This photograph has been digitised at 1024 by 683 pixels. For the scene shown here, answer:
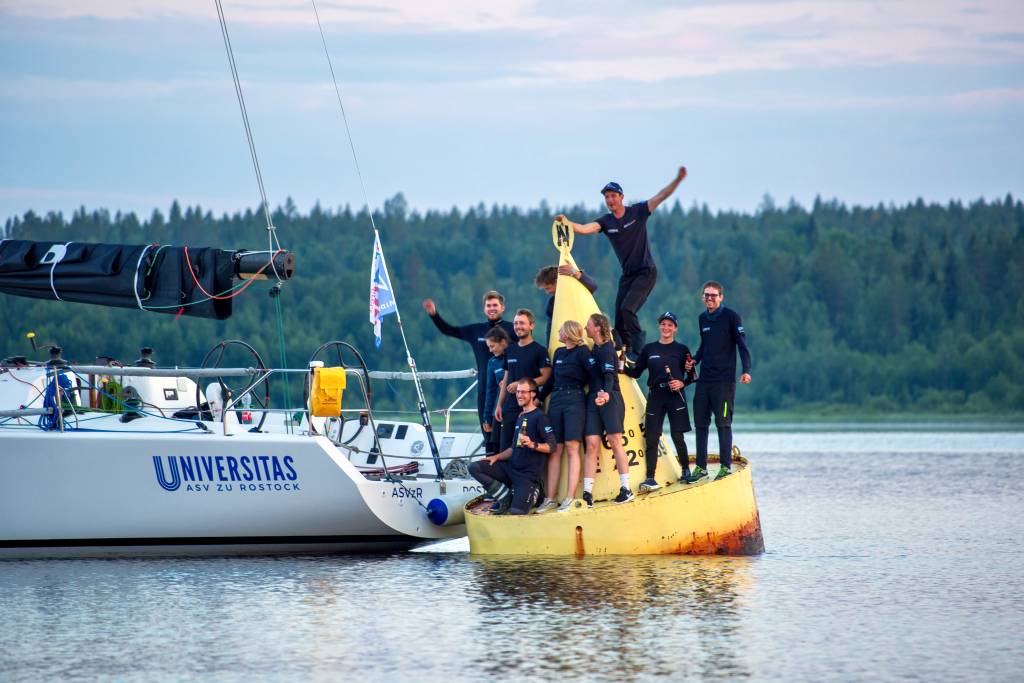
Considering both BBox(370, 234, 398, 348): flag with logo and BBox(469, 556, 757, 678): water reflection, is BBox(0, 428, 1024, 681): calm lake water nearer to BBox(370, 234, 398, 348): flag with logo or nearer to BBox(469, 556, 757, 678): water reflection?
BBox(469, 556, 757, 678): water reflection

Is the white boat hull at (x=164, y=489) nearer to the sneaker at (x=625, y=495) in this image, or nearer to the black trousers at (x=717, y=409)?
the sneaker at (x=625, y=495)

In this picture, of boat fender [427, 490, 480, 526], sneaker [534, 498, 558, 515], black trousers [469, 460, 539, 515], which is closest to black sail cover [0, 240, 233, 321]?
boat fender [427, 490, 480, 526]

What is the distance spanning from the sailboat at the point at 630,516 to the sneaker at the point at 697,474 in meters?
0.09

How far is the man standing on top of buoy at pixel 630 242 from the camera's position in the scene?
14.6 meters

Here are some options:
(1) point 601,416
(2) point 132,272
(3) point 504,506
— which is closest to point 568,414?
(1) point 601,416

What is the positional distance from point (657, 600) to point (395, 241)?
106972 millimetres

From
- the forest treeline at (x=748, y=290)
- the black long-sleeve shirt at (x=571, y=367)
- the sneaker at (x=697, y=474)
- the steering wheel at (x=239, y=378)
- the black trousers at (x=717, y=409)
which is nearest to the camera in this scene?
the black long-sleeve shirt at (x=571, y=367)

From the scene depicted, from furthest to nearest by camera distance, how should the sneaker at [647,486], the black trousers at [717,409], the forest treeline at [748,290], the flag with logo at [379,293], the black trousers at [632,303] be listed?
1. the forest treeline at [748,290]
2. the flag with logo at [379,293]
3. the black trousers at [632,303]
4. the sneaker at [647,486]
5. the black trousers at [717,409]

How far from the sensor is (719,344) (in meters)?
14.4

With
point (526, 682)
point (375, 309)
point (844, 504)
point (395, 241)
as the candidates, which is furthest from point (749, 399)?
point (526, 682)

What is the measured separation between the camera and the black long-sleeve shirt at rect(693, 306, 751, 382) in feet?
47.1

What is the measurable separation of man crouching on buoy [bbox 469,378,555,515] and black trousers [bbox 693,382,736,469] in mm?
1426

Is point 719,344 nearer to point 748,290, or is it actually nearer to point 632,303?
point 632,303

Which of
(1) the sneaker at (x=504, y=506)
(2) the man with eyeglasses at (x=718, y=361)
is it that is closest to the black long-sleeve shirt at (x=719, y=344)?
(2) the man with eyeglasses at (x=718, y=361)
